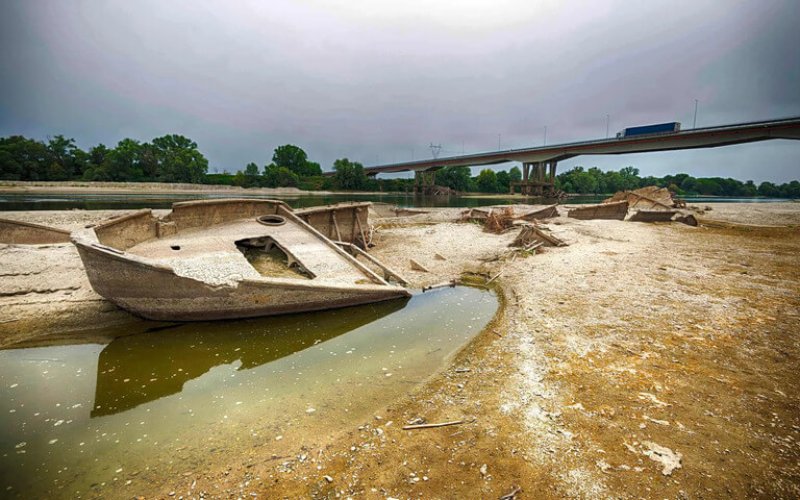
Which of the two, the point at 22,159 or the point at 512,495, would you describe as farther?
the point at 22,159

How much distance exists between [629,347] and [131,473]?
6.64m

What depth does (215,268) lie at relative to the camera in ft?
22.6

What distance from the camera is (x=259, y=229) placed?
10648 millimetres

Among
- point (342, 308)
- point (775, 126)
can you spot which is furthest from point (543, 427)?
point (775, 126)

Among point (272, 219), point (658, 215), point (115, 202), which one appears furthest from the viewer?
point (115, 202)

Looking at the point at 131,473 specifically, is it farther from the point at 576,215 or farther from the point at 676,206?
the point at 676,206

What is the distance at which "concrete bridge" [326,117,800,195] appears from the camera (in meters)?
32.1

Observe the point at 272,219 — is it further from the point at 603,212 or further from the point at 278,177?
the point at 278,177

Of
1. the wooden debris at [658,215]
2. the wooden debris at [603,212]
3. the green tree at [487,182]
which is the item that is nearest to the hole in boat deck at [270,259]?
the wooden debris at [603,212]

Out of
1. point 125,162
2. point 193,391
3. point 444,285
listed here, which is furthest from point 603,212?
point 125,162

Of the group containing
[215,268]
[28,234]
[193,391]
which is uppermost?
[28,234]

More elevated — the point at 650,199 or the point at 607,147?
the point at 607,147

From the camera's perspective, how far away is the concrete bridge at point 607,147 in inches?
1265

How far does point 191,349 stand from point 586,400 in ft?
20.6
